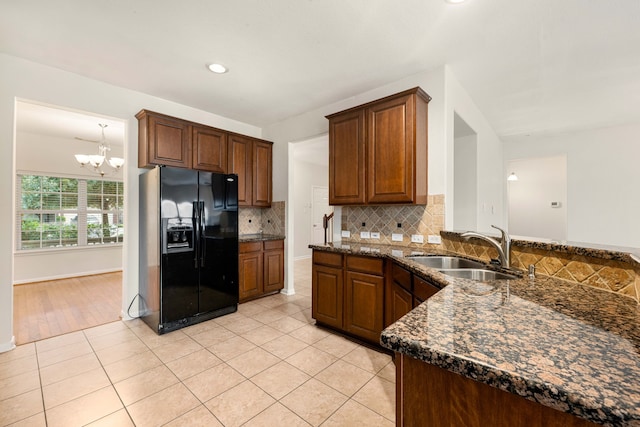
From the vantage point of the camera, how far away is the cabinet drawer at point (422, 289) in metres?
1.67

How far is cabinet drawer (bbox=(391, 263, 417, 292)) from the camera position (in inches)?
80.0

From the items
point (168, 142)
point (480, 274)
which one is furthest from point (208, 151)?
point (480, 274)

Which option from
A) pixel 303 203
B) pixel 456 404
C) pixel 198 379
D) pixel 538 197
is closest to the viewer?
pixel 456 404

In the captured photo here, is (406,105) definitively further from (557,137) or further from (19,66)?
(557,137)

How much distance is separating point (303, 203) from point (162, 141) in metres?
4.45

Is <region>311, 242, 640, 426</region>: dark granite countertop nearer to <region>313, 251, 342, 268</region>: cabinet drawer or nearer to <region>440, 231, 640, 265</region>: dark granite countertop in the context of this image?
<region>440, 231, 640, 265</region>: dark granite countertop

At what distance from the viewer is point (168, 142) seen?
3230 mm

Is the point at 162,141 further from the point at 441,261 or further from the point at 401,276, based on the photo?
the point at 441,261

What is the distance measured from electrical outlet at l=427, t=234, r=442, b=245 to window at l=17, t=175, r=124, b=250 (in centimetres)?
629

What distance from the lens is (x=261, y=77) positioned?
296 centimetres

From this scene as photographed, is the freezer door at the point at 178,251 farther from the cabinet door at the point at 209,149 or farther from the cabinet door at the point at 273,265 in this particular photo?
the cabinet door at the point at 273,265

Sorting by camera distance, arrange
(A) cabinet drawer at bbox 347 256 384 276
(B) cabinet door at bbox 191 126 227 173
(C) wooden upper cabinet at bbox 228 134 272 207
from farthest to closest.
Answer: (C) wooden upper cabinet at bbox 228 134 272 207 → (B) cabinet door at bbox 191 126 227 173 → (A) cabinet drawer at bbox 347 256 384 276

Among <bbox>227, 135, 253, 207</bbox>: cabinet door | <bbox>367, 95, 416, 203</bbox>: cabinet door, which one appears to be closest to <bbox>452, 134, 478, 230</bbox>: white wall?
<bbox>367, 95, 416, 203</bbox>: cabinet door

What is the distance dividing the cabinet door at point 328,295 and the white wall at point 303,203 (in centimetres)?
418
